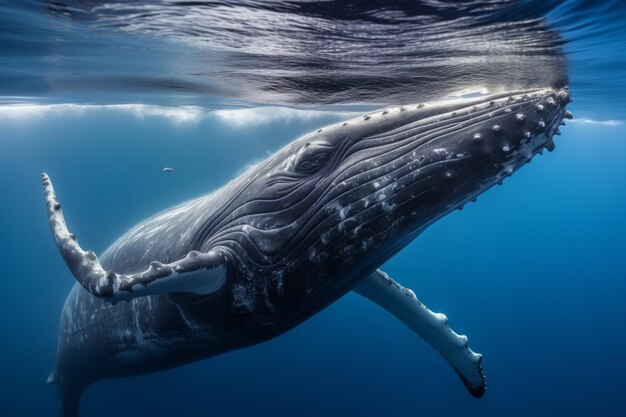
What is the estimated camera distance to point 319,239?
4.22m

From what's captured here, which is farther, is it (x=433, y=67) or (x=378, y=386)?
(x=378, y=386)

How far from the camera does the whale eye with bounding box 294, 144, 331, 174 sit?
176 inches

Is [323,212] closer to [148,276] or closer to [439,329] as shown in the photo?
[148,276]

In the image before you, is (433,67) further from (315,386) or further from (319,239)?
(315,386)

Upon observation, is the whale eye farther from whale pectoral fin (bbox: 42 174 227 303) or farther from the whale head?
whale pectoral fin (bbox: 42 174 227 303)

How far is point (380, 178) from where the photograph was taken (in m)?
4.16

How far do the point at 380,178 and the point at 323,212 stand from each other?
630 mm

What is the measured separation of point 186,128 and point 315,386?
24.6 meters

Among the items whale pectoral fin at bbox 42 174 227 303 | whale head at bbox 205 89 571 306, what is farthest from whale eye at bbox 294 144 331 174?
whale pectoral fin at bbox 42 174 227 303

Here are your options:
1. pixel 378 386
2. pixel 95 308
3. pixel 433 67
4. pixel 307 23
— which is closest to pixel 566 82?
pixel 433 67

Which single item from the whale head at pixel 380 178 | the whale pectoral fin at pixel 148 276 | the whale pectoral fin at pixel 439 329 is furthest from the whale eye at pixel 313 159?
the whale pectoral fin at pixel 439 329

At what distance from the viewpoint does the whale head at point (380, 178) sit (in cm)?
396

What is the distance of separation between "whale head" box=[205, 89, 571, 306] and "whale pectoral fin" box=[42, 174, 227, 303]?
0.37 meters

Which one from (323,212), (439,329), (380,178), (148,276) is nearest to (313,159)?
(323,212)
